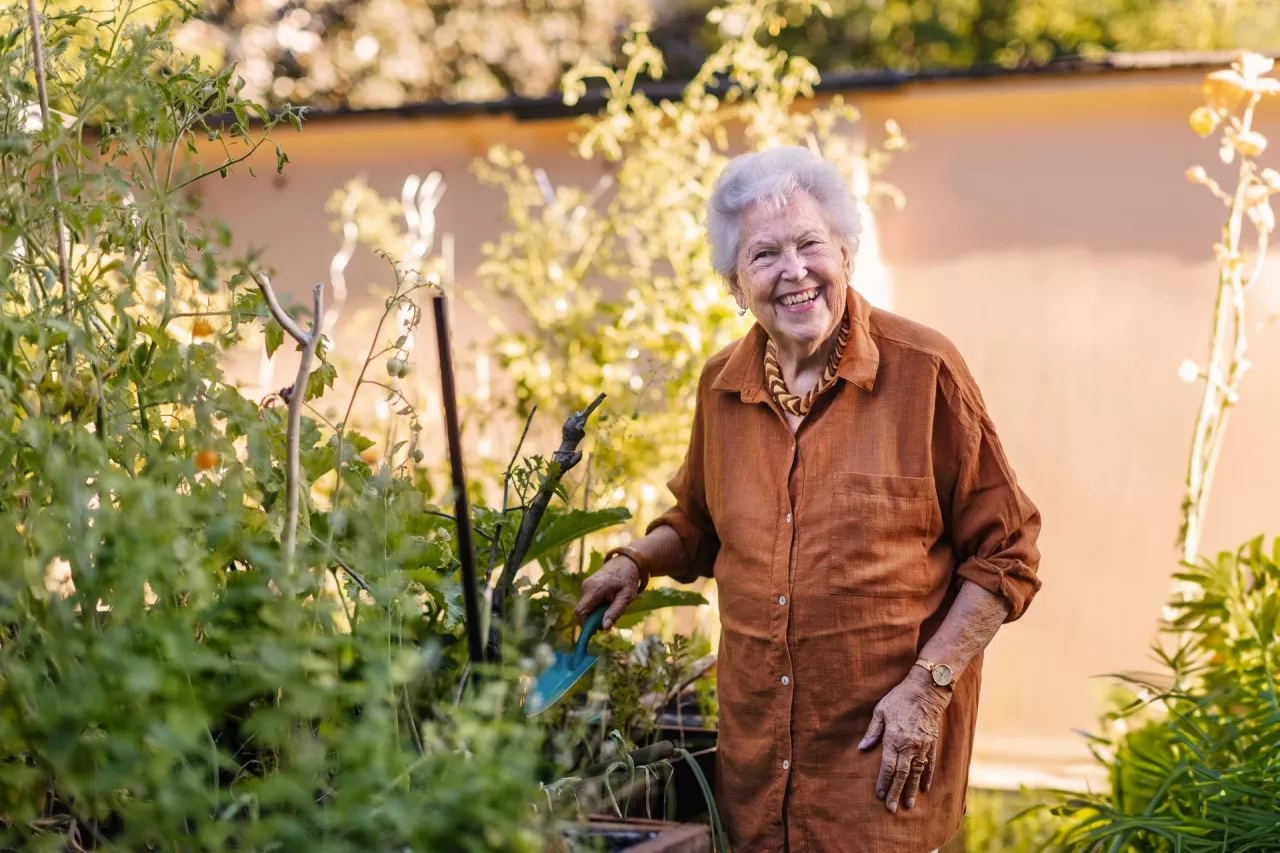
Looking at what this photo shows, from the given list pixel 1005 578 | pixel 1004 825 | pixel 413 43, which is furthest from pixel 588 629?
pixel 413 43

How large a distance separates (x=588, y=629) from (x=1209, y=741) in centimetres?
161

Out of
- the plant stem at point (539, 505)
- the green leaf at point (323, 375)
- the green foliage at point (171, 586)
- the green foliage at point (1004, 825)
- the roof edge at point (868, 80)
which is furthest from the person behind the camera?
the roof edge at point (868, 80)

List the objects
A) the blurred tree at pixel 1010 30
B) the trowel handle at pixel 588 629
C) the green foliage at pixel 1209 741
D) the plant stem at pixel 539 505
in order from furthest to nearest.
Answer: the blurred tree at pixel 1010 30, the green foliage at pixel 1209 741, the trowel handle at pixel 588 629, the plant stem at pixel 539 505

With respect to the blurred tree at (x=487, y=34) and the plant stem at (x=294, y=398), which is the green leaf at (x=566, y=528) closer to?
the plant stem at (x=294, y=398)

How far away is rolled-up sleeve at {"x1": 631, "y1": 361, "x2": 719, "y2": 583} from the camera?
2.30 meters

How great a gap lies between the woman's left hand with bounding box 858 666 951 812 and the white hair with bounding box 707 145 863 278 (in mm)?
716

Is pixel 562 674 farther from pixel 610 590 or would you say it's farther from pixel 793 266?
pixel 793 266

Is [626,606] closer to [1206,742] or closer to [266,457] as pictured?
[266,457]

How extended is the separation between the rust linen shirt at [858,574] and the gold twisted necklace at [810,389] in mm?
18

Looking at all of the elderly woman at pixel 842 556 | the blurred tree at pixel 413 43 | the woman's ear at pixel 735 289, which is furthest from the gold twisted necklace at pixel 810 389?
the blurred tree at pixel 413 43

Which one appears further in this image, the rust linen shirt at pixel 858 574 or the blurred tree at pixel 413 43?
the blurred tree at pixel 413 43

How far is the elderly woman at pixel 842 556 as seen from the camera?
1.98 m

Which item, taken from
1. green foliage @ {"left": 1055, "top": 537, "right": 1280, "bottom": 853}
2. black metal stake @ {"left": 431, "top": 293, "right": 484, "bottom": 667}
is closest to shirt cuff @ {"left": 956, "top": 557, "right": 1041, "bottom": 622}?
green foliage @ {"left": 1055, "top": 537, "right": 1280, "bottom": 853}

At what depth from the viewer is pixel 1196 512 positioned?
402 cm
